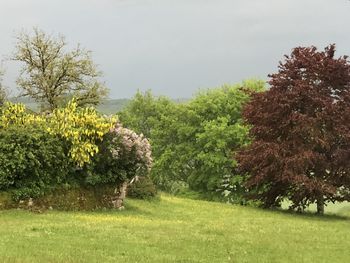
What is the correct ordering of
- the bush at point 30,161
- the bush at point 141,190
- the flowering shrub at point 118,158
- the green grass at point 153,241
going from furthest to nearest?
the bush at point 141,190 < the flowering shrub at point 118,158 < the bush at point 30,161 < the green grass at point 153,241

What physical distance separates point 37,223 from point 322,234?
924 cm

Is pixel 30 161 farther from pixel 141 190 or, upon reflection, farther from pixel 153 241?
pixel 141 190

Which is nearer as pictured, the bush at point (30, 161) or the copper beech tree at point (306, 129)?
the bush at point (30, 161)

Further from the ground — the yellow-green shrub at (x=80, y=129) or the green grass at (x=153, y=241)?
the yellow-green shrub at (x=80, y=129)

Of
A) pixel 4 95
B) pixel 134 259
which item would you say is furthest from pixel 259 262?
pixel 4 95

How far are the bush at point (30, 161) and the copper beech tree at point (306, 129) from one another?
34.6 ft

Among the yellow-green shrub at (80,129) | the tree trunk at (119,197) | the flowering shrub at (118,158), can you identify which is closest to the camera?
the yellow-green shrub at (80,129)

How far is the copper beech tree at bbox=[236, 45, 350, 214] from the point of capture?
26.6 metres

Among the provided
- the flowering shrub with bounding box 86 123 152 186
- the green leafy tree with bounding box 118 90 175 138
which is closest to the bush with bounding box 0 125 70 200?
the flowering shrub with bounding box 86 123 152 186

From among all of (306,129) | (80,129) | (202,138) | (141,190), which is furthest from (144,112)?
(80,129)

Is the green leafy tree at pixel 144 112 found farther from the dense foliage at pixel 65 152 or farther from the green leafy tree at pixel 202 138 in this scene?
the dense foliage at pixel 65 152

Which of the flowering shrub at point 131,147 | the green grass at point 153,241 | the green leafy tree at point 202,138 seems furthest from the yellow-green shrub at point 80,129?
the green leafy tree at point 202,138

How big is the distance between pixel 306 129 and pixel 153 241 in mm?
14382

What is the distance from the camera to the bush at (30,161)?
19922 millimetres
